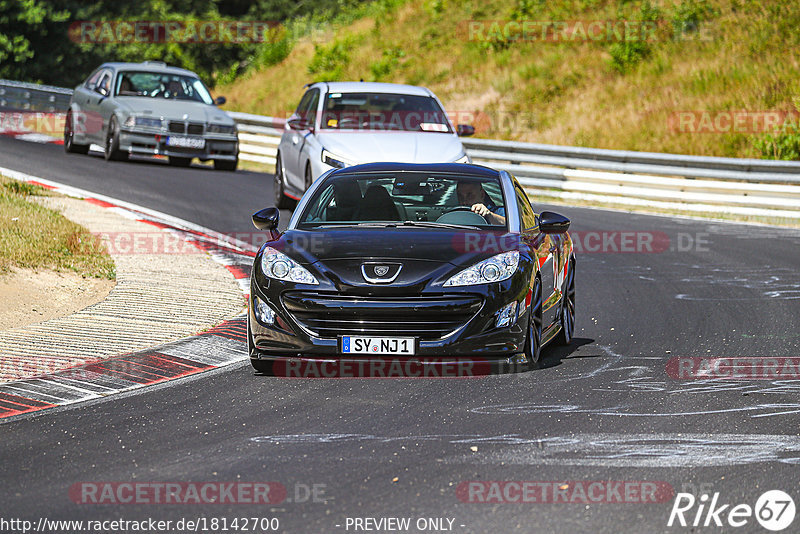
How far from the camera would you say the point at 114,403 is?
8.05 metres

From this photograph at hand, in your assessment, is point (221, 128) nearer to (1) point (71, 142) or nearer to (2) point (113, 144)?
(2) point (113, 144)

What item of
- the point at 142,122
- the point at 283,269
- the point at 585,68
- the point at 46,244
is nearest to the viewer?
the point at 283,269

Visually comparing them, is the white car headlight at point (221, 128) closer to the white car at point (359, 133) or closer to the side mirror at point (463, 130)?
the white car at point (359, 133)

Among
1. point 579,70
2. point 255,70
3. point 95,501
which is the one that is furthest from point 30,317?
point 255,70

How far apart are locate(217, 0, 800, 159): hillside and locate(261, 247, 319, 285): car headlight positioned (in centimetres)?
1919

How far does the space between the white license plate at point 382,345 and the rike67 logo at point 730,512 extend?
267 centimetres

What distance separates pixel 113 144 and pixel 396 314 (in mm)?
14833

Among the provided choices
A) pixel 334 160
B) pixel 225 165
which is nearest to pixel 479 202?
pixel 334 160

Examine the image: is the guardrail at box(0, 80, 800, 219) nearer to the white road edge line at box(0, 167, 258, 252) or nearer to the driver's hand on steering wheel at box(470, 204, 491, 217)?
the white road edge line at box(0, 167, 258, 252)

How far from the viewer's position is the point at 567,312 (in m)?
10.1

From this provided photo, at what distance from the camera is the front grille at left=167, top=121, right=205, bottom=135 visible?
21547 millimetres

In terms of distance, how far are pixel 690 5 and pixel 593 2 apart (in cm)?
326

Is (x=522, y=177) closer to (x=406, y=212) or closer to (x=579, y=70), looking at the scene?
(x=579, y=70)

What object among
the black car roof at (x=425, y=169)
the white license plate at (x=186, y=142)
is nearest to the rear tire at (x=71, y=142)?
the white license plate at (x=186, y=142)
